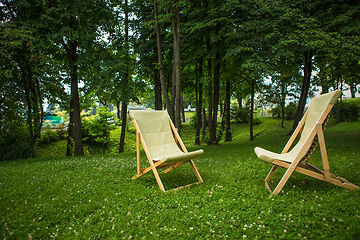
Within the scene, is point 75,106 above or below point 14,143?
above

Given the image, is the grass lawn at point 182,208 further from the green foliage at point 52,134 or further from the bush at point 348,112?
the bush at point 348,112

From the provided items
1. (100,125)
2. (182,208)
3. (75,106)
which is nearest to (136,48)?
(75,106)

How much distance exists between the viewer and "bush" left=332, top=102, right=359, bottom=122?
14.9 metres

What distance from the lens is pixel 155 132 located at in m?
4.49

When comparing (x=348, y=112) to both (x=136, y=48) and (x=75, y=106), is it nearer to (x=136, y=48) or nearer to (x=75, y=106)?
(x=136, y=48)

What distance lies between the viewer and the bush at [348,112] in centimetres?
1489

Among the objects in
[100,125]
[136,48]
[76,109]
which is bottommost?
[100,125]

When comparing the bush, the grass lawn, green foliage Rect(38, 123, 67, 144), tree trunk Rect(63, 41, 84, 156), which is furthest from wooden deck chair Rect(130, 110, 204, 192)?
the bush

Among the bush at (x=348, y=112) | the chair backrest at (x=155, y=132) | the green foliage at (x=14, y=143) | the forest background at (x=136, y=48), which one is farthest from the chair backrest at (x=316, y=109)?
the bush at (x=348, y=112)

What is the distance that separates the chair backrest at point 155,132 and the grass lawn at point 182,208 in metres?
0.58

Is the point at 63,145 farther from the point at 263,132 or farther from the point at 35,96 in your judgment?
the point at 263,132

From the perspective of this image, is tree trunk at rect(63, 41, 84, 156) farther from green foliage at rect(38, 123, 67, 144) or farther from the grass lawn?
green foliage at rect(38, 123, 67, 144)

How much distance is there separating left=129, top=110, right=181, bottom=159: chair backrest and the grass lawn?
1.91ft

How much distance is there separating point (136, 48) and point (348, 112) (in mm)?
14883
